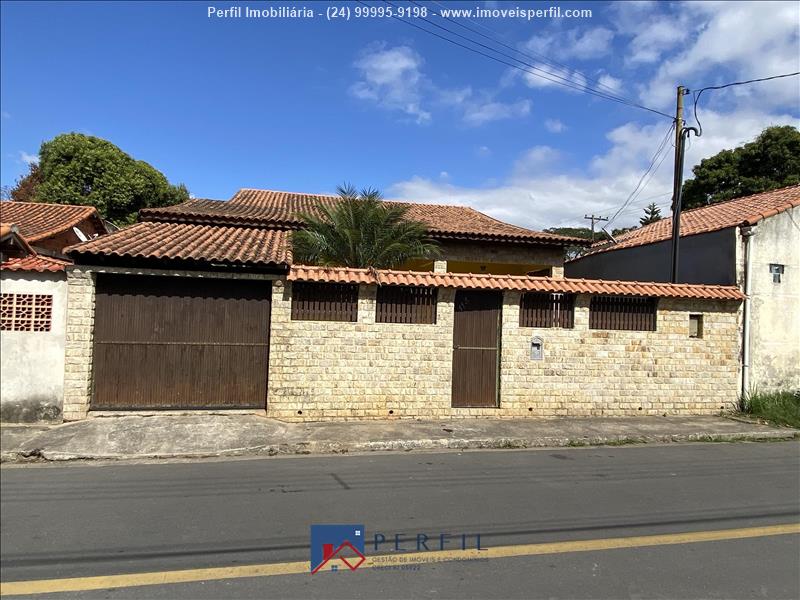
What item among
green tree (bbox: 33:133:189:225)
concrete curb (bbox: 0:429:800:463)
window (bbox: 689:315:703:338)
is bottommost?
concrete curb (bbox: 0:429:800:463)

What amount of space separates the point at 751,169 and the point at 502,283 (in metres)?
21.5

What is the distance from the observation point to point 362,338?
8.91 metres

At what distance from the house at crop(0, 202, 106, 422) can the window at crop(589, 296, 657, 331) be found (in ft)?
28.7

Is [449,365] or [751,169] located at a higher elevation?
[751,169]

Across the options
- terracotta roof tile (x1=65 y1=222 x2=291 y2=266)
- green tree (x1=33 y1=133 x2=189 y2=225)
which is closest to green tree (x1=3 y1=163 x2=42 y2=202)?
green tree (x1=33 y1=133 x2=189 y2=225)

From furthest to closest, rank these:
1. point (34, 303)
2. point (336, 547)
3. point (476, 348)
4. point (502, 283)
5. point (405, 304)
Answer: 1. point (476, 348)
2. point (502, 283)
3. point (405, 304)
4. point (34, 303)
5. point (336, 547)

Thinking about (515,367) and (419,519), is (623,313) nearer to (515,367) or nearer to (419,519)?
(515,367)

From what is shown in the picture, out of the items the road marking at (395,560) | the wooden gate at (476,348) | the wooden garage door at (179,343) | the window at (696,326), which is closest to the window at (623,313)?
the window at (696,326)

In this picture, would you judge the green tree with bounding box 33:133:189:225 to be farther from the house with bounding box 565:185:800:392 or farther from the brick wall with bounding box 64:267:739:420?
the house with bounding box 565:185:800:392

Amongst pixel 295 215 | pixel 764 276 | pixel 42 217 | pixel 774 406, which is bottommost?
pixel 774 406

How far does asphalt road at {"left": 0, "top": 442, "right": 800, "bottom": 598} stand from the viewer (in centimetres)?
333

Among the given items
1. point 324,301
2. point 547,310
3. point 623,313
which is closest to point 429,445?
point 324,301

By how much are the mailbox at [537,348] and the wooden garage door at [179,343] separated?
477 cm

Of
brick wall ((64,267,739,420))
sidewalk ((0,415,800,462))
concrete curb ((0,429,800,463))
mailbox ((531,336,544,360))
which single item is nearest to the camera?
concrete curb ((0,429,800,463))
